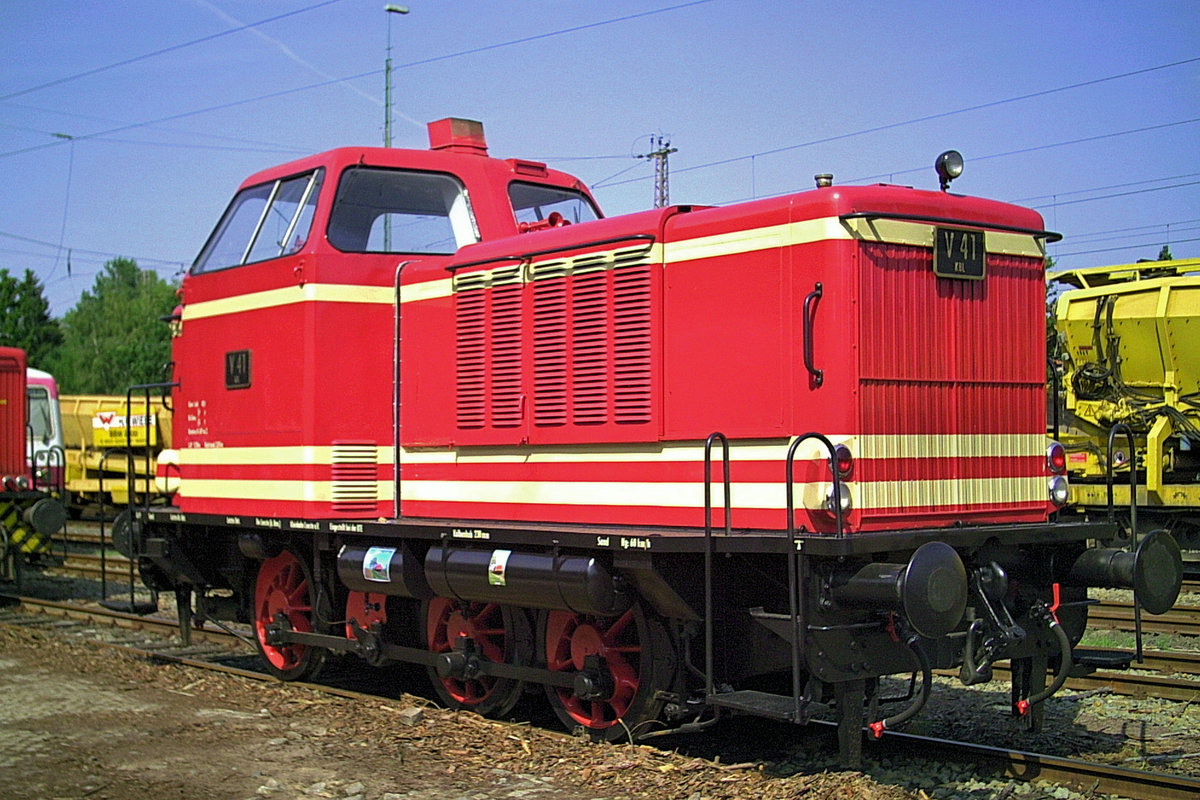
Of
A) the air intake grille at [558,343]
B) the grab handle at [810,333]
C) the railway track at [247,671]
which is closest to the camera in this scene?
the railway track at [247,671]

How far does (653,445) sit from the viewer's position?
666 cm

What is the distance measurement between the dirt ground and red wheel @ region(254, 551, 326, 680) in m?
0.26

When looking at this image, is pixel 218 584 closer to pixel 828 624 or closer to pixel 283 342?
pixel 283 342

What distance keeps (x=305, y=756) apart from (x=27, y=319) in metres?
60.8

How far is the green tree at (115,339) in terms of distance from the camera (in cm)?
6222

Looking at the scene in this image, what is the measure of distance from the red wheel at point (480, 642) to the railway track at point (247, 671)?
630 mm

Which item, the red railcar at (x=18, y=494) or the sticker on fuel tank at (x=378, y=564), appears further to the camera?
the red railcar at (x=18, y=494)

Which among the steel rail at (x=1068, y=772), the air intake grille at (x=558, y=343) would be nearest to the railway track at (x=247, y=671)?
the steel rail at (x=1068, y=772)

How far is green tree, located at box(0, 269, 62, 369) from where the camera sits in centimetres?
5859

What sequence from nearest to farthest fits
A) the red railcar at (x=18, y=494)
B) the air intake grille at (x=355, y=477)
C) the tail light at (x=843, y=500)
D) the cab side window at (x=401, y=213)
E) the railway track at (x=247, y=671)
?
the railway track at (x=247, y=671) < the tail light at (x=843, y=500) < the air intake grille at (x=355, y=477) < the cab side window at (x=401, y=213) < the red railcar at (x=18, y=494)

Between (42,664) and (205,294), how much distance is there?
10.8 feet

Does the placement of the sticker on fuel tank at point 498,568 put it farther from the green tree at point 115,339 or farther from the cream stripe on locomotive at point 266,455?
the green tree at point 115,339

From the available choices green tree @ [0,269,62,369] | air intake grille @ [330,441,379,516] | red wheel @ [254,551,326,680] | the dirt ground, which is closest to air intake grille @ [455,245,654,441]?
air intake grille @ [330,441,379,516]

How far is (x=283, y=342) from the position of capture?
27.6 ft
